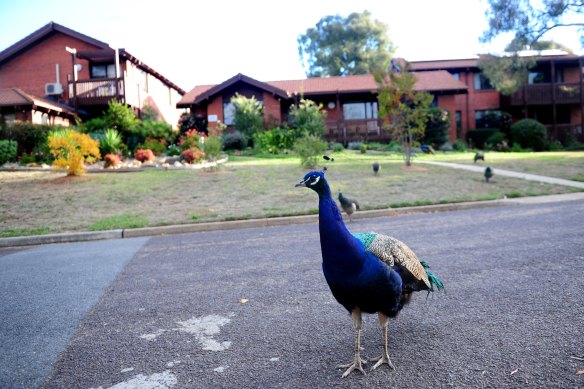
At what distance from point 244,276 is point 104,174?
12373mm

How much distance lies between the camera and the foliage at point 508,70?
30.2m

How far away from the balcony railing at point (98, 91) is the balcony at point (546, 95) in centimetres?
2608

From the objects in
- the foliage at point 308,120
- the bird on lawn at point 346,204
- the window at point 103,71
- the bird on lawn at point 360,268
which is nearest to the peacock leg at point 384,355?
the bird on lawn at point 360,268

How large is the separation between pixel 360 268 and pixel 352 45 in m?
52.3

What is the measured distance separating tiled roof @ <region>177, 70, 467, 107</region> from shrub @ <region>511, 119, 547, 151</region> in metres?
4.42

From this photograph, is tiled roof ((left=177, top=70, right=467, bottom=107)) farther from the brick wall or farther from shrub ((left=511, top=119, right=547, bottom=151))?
the brick wall

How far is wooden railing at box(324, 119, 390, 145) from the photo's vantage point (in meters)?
29.5

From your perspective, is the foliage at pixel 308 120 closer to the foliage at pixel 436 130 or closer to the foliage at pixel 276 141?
the foliage at pixel 276 141

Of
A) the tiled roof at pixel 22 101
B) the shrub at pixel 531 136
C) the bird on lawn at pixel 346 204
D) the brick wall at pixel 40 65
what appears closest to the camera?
the bird on lawn at pixel 346 204

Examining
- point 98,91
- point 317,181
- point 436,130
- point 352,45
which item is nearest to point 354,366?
point 317,181

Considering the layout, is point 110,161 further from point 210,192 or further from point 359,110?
point 359,110

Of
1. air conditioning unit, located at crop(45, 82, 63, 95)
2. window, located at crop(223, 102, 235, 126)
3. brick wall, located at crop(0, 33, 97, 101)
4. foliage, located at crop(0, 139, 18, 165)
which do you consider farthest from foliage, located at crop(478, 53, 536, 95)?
foliage, located at crop(0, 139, 18, 165)

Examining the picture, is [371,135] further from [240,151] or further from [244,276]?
[244,276]

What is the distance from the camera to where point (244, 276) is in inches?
239
